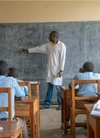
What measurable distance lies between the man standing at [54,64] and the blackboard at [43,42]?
1.18 ft

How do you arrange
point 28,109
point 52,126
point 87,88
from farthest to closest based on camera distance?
point 52,126
point 87,88
point 28,109

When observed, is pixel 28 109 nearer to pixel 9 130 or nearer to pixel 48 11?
pixel 9 130

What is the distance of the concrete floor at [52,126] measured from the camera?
13.0ft

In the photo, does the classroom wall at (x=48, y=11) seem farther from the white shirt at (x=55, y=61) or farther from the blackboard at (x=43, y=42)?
the white shirt at (x=55, y=61)

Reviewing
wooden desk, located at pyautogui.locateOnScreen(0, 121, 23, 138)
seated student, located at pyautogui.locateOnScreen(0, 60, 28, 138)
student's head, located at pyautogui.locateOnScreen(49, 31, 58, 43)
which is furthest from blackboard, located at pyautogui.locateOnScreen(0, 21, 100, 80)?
wooden desk, located at pyautogui.locateOnScreen(0, 121, 23, 138)

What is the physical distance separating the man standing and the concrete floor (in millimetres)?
432

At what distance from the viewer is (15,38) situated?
6.47 m

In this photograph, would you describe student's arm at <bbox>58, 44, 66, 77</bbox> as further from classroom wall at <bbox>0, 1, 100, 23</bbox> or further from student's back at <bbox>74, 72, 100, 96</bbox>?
student's back at <bbox>74, 72, 100, 96</bbox>

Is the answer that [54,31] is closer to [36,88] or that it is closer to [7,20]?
[7,20]

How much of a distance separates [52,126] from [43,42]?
2.55 metres

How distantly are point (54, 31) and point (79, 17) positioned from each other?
0.79m

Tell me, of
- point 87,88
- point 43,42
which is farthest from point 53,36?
point 87,88

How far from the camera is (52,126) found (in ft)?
14.8

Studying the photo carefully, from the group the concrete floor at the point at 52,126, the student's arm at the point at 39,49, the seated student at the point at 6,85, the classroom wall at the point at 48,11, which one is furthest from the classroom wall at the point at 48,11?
the seated student at the point at 6,85
